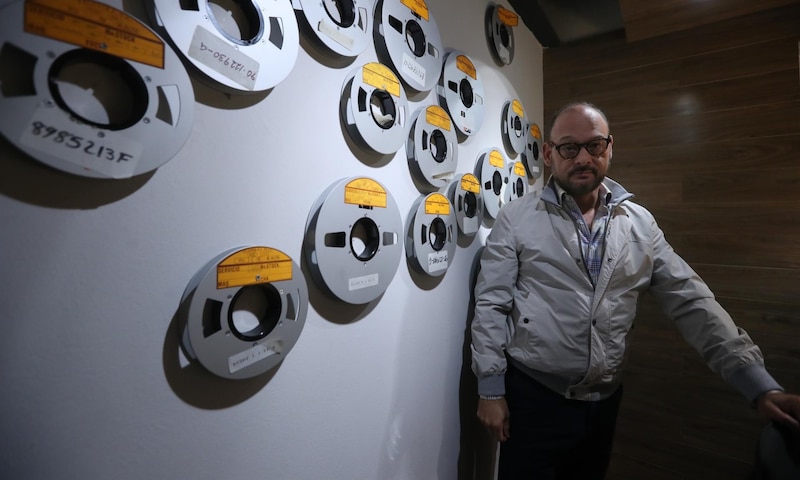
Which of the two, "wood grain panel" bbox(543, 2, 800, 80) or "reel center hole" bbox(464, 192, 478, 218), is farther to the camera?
"wood grain panel" bbox(543, 2, 800, 80)

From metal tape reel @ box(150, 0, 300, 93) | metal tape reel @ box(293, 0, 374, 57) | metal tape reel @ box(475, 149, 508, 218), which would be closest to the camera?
metal tape reel @ box(150, 0, 300, 93)

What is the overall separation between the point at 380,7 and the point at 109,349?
0.77 metres

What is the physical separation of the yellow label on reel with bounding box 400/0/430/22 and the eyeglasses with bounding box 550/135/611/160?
0.50 m

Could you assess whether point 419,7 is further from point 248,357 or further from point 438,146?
point 248,357

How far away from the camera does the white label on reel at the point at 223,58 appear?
0.46 metres

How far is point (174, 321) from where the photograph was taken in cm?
48

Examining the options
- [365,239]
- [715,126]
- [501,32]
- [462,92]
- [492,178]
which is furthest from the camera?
[715,126]

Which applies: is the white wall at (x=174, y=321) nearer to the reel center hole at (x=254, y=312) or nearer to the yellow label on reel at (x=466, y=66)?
the reel center hole at (x=254, y=312)

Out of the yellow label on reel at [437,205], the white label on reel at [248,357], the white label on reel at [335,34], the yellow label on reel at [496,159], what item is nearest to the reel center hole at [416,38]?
the white label on reel at [335,34]

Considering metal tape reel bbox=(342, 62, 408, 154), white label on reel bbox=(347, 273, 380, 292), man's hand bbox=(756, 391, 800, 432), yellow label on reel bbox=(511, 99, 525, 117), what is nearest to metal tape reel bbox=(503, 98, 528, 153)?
yellow label on reel bbox=(511, 99, 525, 117)

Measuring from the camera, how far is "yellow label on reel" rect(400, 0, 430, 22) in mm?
836

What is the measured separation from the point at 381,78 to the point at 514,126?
82 cm

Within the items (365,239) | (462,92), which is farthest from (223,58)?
(462,92)

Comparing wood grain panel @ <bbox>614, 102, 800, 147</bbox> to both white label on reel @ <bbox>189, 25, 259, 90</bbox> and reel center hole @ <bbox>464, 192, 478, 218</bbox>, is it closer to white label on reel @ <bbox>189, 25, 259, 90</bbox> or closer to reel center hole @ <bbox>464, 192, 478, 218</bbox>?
reel center hole @ <bbox>464, 192, 478, 218</bbox>
